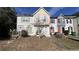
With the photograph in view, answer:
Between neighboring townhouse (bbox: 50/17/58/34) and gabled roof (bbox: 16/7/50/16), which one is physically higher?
gabled roof (bbox: 16/7/50/16)

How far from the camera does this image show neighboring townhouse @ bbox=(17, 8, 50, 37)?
29.5 feet

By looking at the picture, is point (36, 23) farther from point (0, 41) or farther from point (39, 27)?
point (0, 41)

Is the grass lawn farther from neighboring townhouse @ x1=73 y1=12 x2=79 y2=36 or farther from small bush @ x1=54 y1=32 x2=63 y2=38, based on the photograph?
neighboring townhouse @ x1=73 y1=12 x2=79 y2=36

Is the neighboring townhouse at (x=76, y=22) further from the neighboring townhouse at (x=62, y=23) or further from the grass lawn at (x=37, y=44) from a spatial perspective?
the grass lawn at (x=37, y=44)

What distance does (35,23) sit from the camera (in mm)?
9008

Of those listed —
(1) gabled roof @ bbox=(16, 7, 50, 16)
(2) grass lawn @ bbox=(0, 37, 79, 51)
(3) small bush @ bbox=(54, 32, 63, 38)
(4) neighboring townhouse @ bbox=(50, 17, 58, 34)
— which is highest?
(1) gabled roof @ bbox=(16, 7, 50, 16)

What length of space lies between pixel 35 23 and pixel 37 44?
34.1 inches

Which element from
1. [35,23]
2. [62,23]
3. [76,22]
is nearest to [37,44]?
[35,23]

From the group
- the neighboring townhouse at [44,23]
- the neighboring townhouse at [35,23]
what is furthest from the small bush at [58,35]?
the neighboring townhouse at [35,23]

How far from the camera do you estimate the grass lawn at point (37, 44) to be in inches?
350

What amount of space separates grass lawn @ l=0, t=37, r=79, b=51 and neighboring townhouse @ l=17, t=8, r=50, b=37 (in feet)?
1.01

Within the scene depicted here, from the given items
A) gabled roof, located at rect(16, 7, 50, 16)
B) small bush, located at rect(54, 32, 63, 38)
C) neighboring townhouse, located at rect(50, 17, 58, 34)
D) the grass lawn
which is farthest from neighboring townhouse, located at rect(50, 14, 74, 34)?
gabled roof, located at rect(16, 7, 50, 16)
